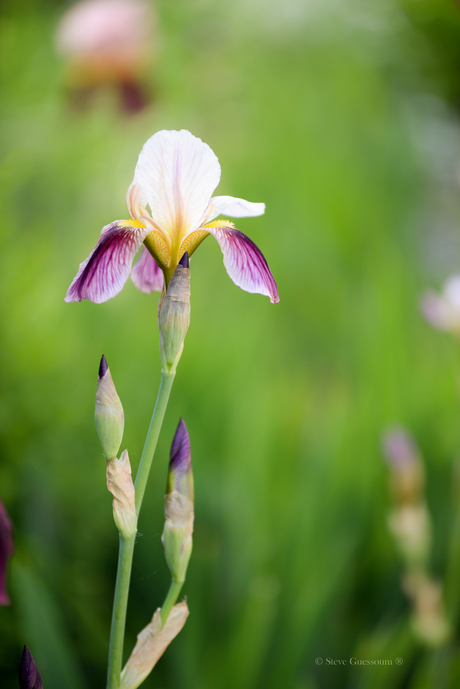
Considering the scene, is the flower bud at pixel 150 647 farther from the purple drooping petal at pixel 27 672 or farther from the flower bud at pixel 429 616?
the flower bud at pixel 429 616

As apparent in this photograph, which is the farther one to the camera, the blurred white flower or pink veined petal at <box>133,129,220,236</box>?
the blurred white flower

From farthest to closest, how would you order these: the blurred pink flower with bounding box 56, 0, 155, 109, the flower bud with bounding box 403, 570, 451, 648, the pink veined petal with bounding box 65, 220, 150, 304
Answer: the blurred pink flower with bounding box 56, 0, 155, 109 → the flower bud with bounding box 403, 570, 451, 648 → the pink veined petal with bounding box 65, 220, 150, 304

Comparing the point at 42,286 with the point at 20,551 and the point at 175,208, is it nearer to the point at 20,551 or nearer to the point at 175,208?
the point at 20,551

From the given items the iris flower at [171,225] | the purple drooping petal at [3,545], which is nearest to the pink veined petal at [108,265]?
the iris flower at [171,225]

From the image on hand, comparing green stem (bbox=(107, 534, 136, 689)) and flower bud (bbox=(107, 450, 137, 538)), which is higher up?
flower bud (bbox=(107, 450, 137, 538))

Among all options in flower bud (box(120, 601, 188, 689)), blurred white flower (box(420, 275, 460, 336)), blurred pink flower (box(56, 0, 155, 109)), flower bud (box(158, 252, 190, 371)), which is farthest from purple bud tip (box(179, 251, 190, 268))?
blurred pink flower (box(56, 0, 155, 109))

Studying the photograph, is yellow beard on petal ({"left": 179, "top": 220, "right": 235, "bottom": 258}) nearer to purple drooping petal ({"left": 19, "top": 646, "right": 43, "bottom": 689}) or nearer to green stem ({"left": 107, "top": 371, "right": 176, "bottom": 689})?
green stem ({"left": 107, "top": 371, "right": 176, "bottom": 689})

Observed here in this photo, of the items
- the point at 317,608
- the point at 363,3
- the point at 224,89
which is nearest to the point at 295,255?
the point at 224,89
